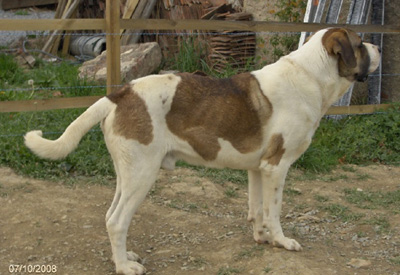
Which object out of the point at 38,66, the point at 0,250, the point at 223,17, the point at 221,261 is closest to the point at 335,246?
the point at 221,261

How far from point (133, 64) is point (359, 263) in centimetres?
626

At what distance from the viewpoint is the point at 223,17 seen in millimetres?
10023

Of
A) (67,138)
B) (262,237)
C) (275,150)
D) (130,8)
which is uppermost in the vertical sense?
(130,8)

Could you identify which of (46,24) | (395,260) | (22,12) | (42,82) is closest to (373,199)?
(395,260)

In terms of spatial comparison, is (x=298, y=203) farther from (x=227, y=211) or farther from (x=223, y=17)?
(x=223, y=17)

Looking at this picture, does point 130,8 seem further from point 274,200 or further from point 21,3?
point 274,200

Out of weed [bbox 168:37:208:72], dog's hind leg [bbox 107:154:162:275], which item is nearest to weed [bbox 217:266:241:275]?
dog's hind leg [bbox 107:154:162:275]

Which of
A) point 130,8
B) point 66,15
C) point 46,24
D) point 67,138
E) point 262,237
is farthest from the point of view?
point 66,15

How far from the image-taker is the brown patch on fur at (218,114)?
4.33 meters

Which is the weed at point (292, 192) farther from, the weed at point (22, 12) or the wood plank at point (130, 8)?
the weed at point (22, 12)

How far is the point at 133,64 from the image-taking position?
9898 millimetres

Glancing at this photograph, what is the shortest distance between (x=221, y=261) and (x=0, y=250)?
176cm

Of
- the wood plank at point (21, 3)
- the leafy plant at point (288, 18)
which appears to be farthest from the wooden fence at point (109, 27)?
the wood plank at point (21, 3)
